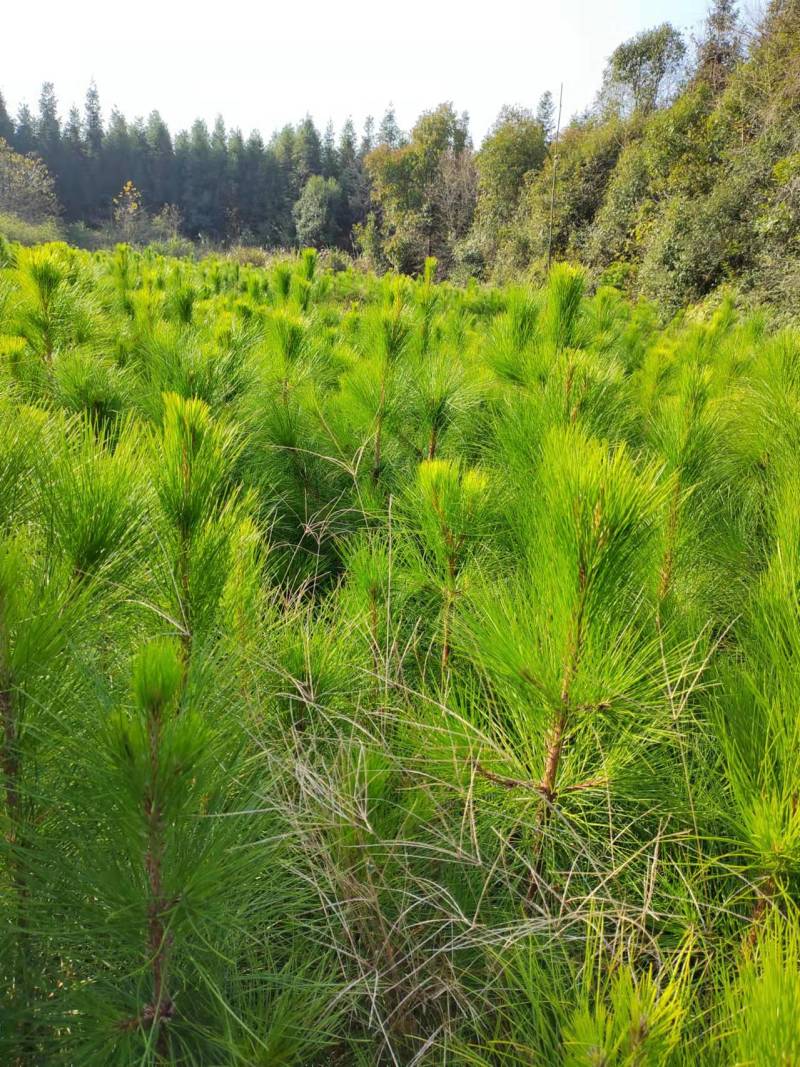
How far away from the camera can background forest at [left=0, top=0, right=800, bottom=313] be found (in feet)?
32.1

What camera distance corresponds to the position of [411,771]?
0.72 metres

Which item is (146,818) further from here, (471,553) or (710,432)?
(710,432)

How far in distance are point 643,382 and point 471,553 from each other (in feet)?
4.49

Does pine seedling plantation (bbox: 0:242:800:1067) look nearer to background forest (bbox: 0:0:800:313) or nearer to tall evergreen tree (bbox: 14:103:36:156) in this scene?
background forest (bbox: 0:0:800:313)

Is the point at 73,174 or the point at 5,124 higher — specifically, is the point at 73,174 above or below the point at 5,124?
below

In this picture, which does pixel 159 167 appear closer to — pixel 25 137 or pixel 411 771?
pixel 25 137

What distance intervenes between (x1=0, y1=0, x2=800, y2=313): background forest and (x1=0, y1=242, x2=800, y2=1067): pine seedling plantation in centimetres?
251

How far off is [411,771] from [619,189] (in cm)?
1560

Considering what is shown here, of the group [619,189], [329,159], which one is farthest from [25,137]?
[619,189]

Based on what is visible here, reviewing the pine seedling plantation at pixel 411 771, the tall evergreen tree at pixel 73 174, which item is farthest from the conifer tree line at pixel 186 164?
the pine seedling plantation at pixel 411 771

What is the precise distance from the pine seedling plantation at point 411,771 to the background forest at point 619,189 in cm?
251

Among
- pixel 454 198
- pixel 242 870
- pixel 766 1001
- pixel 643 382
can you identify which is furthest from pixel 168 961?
pixel 454 198

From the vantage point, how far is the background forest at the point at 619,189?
979 centimetres

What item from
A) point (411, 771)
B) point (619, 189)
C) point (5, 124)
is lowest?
point (411, 771)
